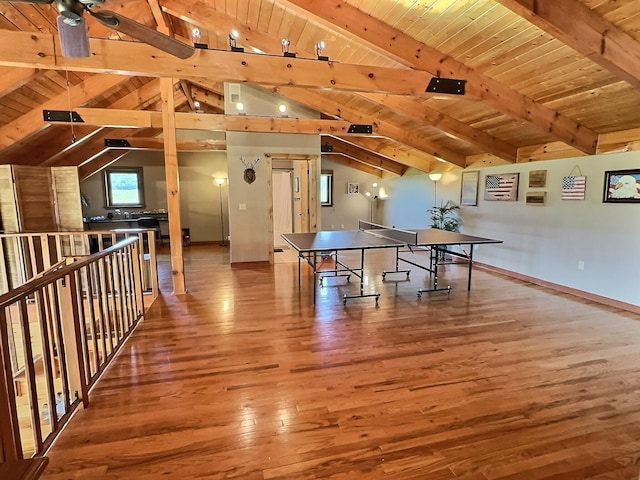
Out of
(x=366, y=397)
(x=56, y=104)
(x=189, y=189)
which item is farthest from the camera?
(x=189, y=189)

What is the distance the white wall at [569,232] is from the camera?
3965mm

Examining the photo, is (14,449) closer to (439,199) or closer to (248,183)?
(248,183)

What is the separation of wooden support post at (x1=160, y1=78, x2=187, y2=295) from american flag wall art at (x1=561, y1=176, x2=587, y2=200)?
17.5ft

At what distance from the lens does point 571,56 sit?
3.09m

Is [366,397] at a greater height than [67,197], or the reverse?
[67,197]

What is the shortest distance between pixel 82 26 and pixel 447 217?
266 inches

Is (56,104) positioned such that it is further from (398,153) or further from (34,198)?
(398,153)

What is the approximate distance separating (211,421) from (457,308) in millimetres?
3029

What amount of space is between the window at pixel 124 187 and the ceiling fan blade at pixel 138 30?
7.56m

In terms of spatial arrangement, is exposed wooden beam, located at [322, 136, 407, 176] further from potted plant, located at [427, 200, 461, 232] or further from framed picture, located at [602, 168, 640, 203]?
framed picture, located at [602, 168, 640, 203]

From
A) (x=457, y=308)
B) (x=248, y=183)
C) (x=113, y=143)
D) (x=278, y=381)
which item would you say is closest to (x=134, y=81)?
(x=113, y=143)

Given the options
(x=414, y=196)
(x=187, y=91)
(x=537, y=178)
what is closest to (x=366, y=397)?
(x=537, y=178)

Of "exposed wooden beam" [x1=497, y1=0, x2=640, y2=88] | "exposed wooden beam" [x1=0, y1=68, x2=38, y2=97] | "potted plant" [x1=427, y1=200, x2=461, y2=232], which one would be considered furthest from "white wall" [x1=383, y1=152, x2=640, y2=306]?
"exposed wooden beam" [x1=0, y1=68, x2=38, y2=97]

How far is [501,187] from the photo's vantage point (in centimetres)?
578
